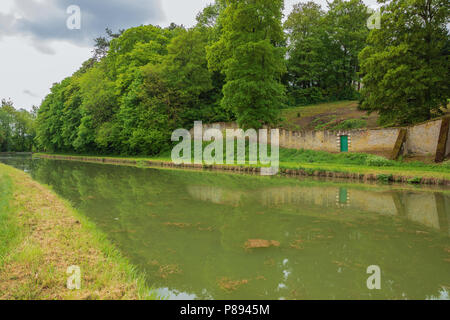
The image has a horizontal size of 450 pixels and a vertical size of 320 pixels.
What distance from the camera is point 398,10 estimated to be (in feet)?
60.2

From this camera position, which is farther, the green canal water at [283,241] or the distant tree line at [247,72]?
the distant tree line at [247,72]

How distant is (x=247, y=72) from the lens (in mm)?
21625

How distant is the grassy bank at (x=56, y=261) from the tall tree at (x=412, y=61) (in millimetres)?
18810

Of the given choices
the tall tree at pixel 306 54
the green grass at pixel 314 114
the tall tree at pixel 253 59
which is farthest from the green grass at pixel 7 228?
the tall tree at pixel 306 54

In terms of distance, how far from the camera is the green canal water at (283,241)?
3713mm

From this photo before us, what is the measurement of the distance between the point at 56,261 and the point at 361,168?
14769 millimetres

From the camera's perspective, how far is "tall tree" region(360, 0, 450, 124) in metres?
17.2

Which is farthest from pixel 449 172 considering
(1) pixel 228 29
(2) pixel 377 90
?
(1) pixel 228 29

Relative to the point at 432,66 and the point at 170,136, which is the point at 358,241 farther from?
the point at 170,136

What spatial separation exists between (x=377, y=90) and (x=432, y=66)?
3.18 meters

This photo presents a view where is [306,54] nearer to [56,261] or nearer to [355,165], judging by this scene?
[355,165]

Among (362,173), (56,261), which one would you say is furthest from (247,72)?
(56,261)

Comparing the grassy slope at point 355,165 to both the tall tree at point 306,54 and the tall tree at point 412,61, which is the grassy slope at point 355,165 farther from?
the tall tree at point 306,54

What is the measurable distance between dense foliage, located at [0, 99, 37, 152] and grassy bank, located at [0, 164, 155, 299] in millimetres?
73571
